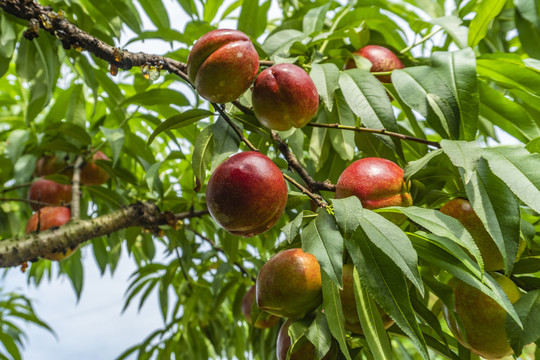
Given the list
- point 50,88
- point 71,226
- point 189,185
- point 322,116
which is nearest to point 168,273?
point 189,185

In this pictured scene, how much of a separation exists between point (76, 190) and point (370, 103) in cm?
86

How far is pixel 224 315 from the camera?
1.70 meters

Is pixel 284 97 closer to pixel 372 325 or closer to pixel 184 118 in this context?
pixel 184 118

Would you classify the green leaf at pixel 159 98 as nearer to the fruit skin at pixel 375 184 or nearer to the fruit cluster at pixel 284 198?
the fruit cluster at pixel 284 198

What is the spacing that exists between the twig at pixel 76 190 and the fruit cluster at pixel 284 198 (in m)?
0.68

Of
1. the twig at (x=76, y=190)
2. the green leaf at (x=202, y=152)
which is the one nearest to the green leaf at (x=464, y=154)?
the green leaf at (x=202, y=152)

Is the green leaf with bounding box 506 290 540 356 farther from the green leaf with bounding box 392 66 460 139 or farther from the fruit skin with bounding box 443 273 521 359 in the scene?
the green leaf with bounding box 392 66 460 139

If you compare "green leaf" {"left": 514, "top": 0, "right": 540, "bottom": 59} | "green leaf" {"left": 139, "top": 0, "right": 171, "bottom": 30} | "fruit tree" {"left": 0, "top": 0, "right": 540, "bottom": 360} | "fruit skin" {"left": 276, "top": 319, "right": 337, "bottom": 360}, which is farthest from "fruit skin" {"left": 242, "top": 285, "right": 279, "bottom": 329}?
"green leaf" {"left": 514, "top": 0, "right": 540, "bottom": 59}

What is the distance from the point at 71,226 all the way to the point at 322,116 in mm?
628

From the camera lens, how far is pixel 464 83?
71 centimetres

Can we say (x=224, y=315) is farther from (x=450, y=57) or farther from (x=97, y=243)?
(x=450, y=57)

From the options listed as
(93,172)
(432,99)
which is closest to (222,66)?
(432,99)

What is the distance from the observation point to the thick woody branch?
3.28 ft

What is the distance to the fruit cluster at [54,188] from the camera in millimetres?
1229
